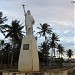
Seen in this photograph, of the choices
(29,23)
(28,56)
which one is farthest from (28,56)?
(29,23)

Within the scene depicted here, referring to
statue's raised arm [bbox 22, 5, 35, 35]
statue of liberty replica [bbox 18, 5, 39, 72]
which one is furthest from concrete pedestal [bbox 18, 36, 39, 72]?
statue's raised arm [bbox 22, 5, 35, 35]

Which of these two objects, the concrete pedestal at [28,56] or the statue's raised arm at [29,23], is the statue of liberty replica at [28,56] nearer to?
the concrete pedestal at [28,56]

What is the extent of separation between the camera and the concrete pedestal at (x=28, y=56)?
82.6ft

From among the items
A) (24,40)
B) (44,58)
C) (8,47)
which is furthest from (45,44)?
(24,40)

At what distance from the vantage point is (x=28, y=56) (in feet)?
82.8

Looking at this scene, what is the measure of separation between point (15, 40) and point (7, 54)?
8.50 metres

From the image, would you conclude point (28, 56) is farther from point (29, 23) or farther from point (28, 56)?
point (29, 23)

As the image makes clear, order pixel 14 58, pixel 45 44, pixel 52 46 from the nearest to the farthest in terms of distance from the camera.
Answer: pixel 14 58 < pixel 45 44 < pixel 52 46

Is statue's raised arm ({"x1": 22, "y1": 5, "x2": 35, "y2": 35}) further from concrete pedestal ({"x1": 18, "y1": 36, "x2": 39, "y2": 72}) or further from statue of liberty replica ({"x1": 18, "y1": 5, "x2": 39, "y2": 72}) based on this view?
concrete pedestal ({"x1": 18, "y1": 36, "x2": 39, "y2": 72})

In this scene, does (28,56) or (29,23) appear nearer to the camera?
(28,56)

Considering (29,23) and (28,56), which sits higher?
(29,23)

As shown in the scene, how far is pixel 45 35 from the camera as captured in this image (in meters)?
60.2

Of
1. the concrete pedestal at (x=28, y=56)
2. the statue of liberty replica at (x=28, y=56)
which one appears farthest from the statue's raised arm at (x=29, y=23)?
the concrete pedestal at (x=28, y=56)

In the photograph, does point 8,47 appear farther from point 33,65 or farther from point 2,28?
point 33,65
